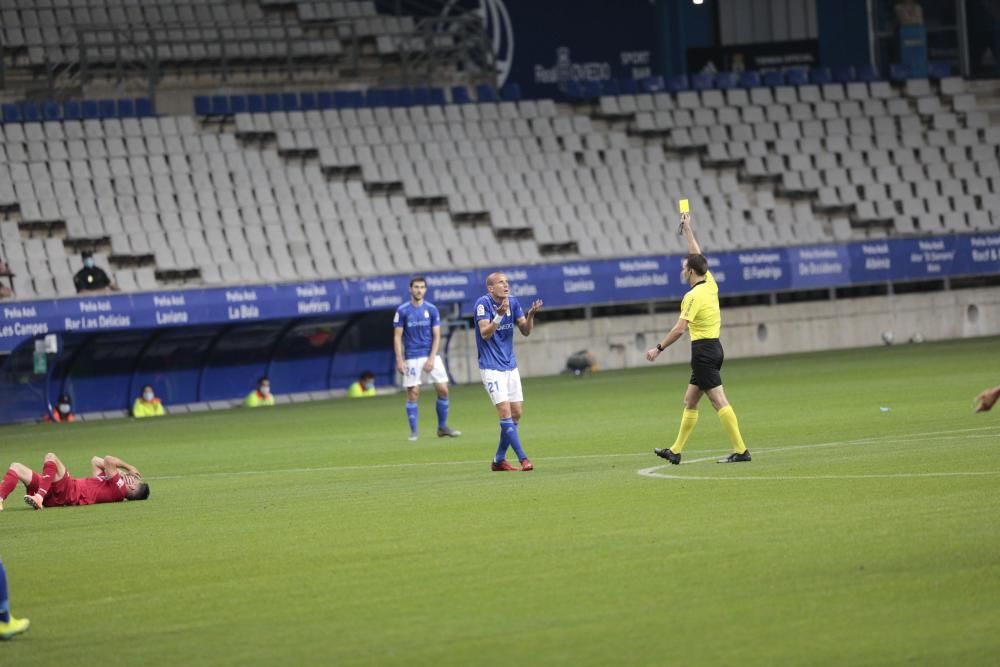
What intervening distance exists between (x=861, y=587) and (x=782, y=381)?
2413 centimetres

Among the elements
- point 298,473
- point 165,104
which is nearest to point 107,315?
point 165,104

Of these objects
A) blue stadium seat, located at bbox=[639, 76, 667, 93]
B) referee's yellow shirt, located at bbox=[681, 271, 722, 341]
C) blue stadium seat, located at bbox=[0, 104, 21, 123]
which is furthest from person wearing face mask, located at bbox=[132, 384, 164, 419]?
referee's yellow shirt, located at bbox=[681, 271, 722, 341]

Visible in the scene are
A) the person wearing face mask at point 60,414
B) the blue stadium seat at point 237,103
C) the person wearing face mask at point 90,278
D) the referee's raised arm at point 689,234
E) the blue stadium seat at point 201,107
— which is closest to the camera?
the referee's raised arm at point 689,234

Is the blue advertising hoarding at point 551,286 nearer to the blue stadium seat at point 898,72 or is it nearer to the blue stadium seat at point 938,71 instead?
the blue stadium seat at point 898,72

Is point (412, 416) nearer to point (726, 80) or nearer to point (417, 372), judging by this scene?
point (417, 372)

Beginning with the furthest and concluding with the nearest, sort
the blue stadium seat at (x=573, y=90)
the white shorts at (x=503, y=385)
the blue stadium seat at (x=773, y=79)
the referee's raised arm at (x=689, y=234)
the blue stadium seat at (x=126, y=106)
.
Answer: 1. the blue stadium seat at (x=773, y=79)
2. the blue stadium seat at (x=573, y=90)
3. the blue stadium seat at (x=126, y=106)
4. the white shorts at (x=503, y=385)
5. the referee's raised arm at (x=689, y=234)

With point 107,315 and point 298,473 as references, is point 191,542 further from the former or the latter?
point 107,315

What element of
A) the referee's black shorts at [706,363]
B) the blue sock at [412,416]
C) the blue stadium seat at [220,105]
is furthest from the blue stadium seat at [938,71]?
the referee's black shorts at [706,363]

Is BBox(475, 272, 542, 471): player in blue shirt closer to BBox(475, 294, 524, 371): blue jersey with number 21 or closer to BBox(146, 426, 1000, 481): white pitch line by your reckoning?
BBox(475, 294, 524, 371): blue jersey with number 21

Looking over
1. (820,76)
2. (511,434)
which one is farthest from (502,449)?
(820,76)

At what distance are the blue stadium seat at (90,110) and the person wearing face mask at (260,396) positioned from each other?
8412 mm

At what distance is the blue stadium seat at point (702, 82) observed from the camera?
5091 centimetres

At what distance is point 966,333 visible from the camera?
4791 centimetres

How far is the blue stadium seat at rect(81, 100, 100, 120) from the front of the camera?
4244 cm
